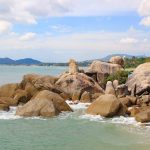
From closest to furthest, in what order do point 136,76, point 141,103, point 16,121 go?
point 16,121, point 141,103, point 136,76

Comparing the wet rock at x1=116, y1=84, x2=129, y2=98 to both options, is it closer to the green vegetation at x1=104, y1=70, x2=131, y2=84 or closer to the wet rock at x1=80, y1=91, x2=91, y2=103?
the wet rock at x1=80, y1=91, x2=91, y2=103

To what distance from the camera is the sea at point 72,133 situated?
69.7ft

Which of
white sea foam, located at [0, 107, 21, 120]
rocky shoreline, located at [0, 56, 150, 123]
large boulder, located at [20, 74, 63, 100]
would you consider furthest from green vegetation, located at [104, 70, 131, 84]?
white sea foam, located at [0, 107, 21, 120]

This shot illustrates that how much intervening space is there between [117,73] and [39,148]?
2468 cm

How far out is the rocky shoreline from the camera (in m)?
29.9

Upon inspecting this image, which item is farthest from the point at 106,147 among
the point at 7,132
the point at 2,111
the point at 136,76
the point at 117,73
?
the point at 117,73

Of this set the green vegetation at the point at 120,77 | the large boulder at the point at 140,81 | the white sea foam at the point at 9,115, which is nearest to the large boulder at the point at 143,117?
the white sea foam at the point at 9,115

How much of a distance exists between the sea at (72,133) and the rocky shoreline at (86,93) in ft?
2.68

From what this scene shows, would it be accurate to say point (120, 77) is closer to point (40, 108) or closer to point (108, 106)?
point (108, 106)

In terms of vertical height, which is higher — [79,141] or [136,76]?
[136,76]

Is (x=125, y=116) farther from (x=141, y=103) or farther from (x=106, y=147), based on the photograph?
(x=106, y=147)

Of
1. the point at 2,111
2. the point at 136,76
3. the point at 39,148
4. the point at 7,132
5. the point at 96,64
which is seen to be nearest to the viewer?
the point at 39,148

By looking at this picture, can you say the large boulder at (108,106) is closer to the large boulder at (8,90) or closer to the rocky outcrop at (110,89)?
the rocky outcrop at (110,89)

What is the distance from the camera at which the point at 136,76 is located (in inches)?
1539
